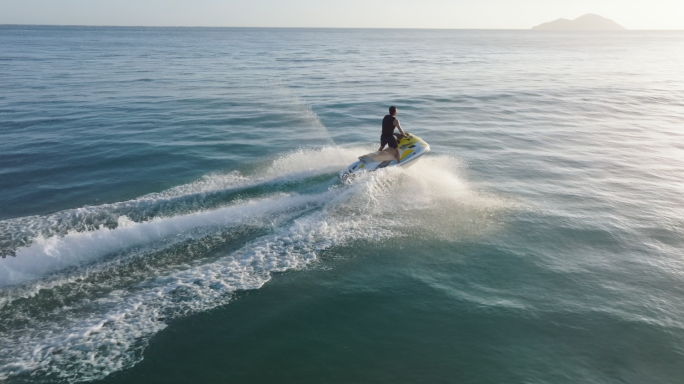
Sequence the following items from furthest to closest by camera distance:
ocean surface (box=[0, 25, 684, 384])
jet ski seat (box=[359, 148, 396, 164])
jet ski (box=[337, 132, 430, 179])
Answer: jet ski seat (box=[359, 148, 396, 164]) → jet ski (box=[337, 132, 430, 179]) → ocean surface (box=[0, 25, 684, 384])

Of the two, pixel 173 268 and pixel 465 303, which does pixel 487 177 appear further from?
pixel 173 268

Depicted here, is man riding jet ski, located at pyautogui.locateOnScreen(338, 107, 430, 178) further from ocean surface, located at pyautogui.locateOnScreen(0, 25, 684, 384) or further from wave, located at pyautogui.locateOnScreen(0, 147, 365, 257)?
wave, located at pyautogui.locateOnScreen(0, 147, 365, 257)

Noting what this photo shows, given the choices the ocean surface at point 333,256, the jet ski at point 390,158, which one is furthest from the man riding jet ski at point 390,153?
the ocean surface at point 333,256

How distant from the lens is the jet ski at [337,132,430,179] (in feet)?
54.4

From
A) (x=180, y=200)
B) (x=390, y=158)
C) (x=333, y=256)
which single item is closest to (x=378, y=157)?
(x=390, y=158)

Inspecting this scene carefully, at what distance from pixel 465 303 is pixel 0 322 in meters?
9.01

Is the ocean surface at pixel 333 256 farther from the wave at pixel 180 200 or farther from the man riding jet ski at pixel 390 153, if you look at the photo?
the man riding jet ski at pixel 390 153

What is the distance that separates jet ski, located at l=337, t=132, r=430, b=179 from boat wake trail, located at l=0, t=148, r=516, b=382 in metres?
0.45

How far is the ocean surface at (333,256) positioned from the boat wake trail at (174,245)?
0.17 feet

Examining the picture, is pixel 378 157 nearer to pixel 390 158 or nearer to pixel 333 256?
pixel 390 158

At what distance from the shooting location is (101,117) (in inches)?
1084

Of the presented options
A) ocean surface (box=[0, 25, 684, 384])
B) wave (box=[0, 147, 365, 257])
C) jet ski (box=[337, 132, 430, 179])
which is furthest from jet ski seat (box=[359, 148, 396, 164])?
wave (box=[0, 147, 365, 257])

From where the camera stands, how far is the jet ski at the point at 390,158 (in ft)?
54.4

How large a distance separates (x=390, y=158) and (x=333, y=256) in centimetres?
646
